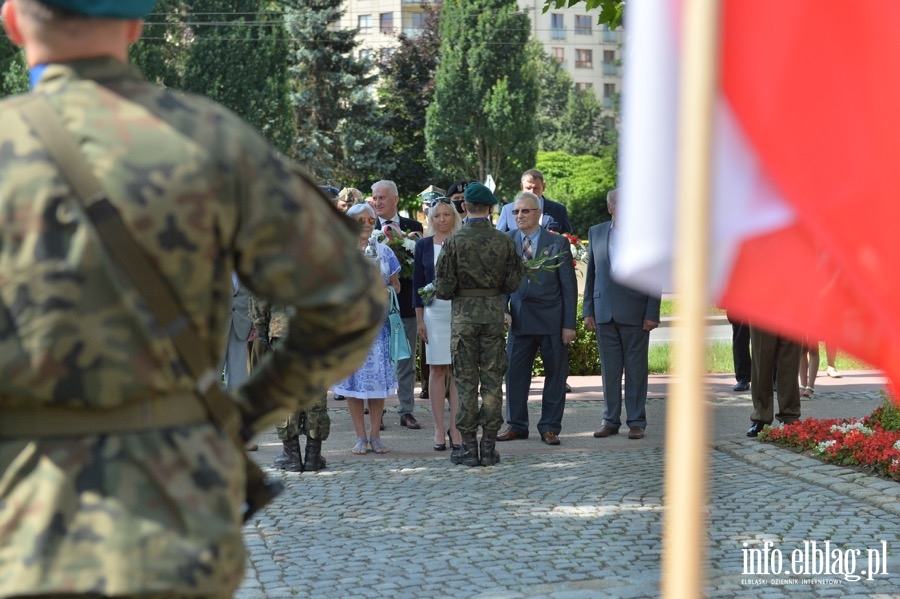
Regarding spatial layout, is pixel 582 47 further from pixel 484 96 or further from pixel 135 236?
pixel 135 236

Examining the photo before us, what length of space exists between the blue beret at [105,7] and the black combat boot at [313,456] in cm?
719

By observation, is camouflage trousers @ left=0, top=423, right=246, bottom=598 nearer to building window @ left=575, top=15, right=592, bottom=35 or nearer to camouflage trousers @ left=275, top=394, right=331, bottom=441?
camouflage trousers @ left=275, top=394, right=331, bottom=441

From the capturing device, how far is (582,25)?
4397 inches

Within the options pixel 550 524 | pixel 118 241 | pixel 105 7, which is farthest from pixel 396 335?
pixel 118 241

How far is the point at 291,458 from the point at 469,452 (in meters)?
1.33

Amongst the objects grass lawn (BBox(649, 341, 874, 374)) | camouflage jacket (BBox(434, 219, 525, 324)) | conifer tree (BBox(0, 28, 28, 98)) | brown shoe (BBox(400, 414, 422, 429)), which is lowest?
brown shoe (BBox(400, 414, 422, 429))

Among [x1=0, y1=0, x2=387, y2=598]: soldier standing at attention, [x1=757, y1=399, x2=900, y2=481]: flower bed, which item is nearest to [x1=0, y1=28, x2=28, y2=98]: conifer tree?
[x1=757, y1=399, x2=900, y2=481]: flower bed

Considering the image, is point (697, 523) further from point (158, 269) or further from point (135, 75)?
point (135, 75)

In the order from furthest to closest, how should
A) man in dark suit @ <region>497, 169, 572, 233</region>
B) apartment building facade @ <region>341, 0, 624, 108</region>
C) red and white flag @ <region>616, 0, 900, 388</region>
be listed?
apartment building facade @ <region>341, 0, 624, 108</region> < man in dark suit @ <region>497, 169, 572, 233</region> < red and white flag @ <region>616, 0, 900, 388</region>

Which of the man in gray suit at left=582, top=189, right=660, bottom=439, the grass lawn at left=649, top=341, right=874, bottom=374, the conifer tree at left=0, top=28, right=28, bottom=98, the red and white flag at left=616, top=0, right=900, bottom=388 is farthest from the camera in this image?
the conifer tree at left=0, top=28, right=28, bottom=98

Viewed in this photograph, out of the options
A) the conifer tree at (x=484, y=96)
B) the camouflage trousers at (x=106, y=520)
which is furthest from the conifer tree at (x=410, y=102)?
the camouflage trousers at (x=106, y=520)

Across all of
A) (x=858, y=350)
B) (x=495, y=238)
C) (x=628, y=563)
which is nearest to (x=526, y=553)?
(x=628, y=563)

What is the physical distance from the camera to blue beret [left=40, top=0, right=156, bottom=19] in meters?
2.34

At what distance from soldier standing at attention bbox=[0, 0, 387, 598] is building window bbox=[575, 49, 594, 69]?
111100 millimetres
